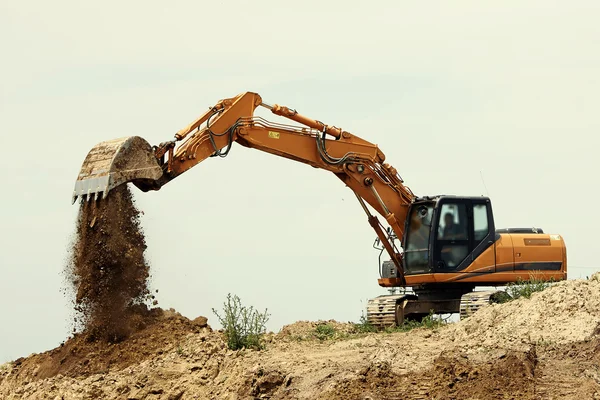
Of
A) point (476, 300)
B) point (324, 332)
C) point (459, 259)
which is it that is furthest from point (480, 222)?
point (324, 332)

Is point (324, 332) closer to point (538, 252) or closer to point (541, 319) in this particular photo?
point (541, 319)

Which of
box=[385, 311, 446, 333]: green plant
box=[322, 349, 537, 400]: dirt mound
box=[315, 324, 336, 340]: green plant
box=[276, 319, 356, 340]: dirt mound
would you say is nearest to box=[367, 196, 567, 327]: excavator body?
box=[385, 311, 446, 333]: green plant

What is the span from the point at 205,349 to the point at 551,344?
5.80m

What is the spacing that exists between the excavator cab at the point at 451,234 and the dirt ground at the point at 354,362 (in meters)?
1.88

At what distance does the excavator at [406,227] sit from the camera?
767 inches

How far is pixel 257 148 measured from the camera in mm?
19859

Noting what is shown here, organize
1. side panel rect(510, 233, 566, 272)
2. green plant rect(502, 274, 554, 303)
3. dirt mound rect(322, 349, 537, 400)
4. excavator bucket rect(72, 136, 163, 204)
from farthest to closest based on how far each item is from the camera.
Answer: side panel rect(510, 233, 566, 272) → green plant rect(502, 274, 554, 303) → excavator bucket rect(72, 136, 163, 204) → dirt mound rect(322, 349, 537, 400)

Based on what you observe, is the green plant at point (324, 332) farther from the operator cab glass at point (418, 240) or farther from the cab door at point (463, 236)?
the cab door at point (463, 236)

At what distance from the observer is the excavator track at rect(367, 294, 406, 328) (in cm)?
2109

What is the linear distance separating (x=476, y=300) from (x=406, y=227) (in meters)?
2.18

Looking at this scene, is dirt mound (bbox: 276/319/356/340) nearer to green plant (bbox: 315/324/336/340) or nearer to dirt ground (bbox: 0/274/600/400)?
green plant (bbox: 315/324/336/340)

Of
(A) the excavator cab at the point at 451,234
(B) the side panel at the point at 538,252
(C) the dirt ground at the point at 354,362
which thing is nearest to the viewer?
(C) the dirt ground at the point at 354,362

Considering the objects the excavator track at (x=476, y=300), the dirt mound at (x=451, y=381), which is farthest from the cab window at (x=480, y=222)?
the dirt mound at (x=451, y=381)

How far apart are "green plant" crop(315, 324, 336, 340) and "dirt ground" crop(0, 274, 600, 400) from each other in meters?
0.16
